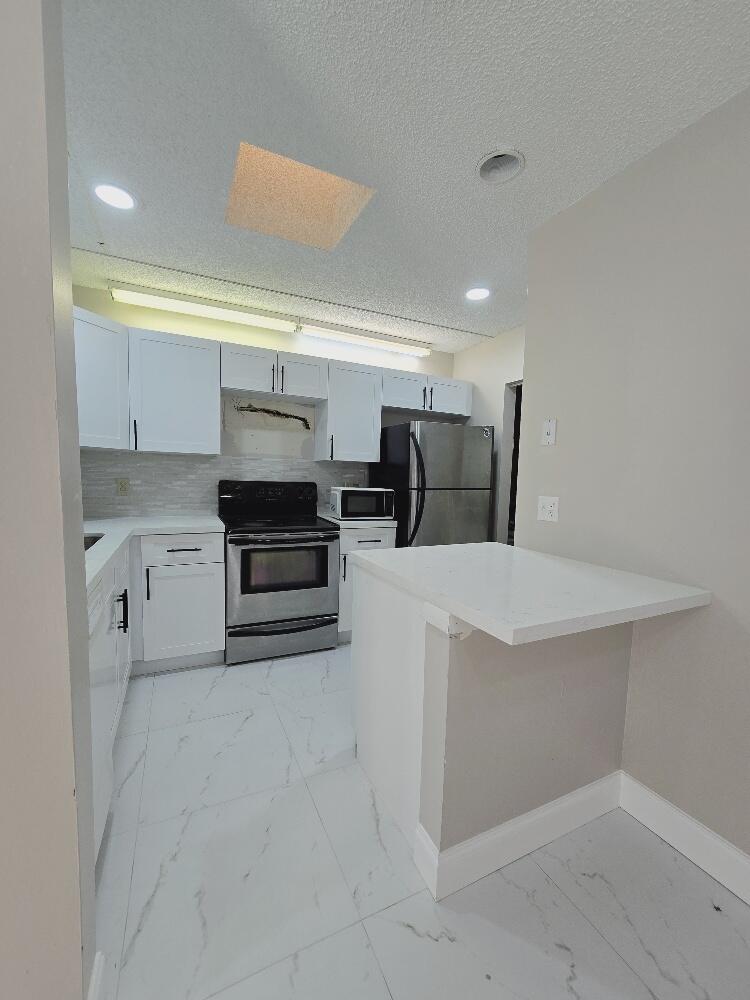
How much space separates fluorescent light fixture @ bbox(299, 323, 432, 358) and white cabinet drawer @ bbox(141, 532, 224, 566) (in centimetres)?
188

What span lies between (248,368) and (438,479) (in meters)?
1.67

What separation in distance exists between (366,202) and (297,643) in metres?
2.59

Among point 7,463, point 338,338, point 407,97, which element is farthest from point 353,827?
point 338,338

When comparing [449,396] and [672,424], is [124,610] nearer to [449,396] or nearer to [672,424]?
[672,424]

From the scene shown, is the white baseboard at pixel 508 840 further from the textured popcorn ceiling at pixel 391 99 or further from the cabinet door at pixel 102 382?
the cabinet door at pixel 102 382

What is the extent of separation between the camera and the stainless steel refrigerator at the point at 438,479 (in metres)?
3.15

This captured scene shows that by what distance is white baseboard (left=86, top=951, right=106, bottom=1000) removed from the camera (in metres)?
0.84

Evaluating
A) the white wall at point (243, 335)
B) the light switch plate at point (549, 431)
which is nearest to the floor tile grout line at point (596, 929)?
the light switch plate at point (549, 431)

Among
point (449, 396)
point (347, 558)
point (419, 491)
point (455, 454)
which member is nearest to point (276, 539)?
point (347, 558)

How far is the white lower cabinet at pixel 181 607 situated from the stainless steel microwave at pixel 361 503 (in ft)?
3.09

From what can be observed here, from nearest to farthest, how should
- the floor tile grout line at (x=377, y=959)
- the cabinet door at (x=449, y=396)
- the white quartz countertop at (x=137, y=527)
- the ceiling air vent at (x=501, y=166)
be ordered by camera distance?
the floor tile grout line at (x=377, y=959) < the ceiling air vent at (x=501, y=166) < the white quartz countertop at (x=137, y=527) < the cabinet door at (x=449, y=396)

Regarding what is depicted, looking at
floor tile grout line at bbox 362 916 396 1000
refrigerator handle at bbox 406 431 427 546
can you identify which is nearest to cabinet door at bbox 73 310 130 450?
refrigerator handle at bbox 406 431 427 546

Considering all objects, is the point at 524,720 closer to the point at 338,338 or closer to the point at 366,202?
the point at 366,202

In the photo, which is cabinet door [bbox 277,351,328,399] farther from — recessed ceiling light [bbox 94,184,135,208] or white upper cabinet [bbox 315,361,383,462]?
recessed ceiling light [bbox 94,184,135,208]
